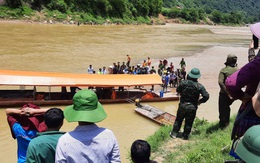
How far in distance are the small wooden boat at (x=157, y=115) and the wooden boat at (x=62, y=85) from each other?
149 cm

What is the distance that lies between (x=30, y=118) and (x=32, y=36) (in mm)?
34574

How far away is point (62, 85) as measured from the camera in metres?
13.3

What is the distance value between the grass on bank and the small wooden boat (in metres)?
3.43

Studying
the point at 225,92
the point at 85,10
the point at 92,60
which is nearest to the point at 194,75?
the point at 225,92

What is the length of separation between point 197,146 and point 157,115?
19.3 feet

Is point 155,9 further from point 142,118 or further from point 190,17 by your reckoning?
point 142,118

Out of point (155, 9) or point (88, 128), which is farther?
point (155, 9)

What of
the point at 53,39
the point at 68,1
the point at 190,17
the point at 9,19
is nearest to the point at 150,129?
the point at 53,39

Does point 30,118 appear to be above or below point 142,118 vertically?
above

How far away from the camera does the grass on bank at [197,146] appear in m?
5.50

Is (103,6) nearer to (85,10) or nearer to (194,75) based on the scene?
(85,10)

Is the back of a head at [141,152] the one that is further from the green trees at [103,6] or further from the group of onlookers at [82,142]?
the green trees at [103,6]

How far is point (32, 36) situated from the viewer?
35.9 metres

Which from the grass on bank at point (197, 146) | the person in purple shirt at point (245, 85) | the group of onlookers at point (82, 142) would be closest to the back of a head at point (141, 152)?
the group of onlookers at point (82, 142)
